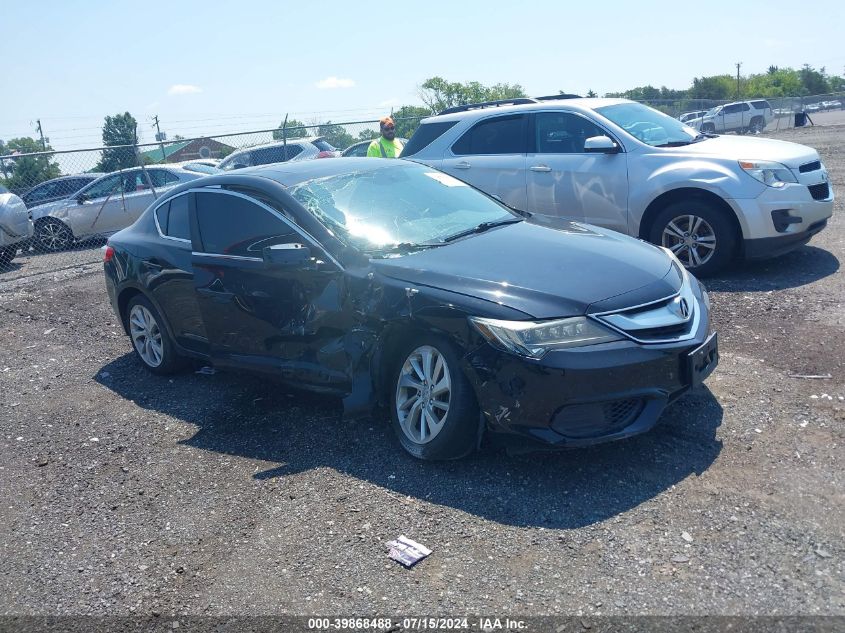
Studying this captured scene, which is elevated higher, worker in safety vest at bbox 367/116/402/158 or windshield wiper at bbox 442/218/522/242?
worker in safety vest at bbox 367/116/402/158

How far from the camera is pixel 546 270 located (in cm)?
433

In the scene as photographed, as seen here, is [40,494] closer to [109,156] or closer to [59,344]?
[59,344]

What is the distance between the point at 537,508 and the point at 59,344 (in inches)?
242

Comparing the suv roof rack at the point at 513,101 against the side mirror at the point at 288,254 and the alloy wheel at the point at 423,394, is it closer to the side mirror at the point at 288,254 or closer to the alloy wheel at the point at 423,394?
the side mirror at the point at 288,254

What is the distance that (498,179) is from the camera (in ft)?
28.9

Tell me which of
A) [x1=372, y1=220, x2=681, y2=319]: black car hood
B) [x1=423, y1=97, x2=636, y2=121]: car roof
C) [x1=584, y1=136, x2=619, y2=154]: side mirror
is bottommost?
[x1=372, y1=220, x2=681, y2=319]: black car hood

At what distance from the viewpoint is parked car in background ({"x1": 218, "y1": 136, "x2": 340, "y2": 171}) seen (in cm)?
1753

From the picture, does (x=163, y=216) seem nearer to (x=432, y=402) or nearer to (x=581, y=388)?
(x=432, y=402)

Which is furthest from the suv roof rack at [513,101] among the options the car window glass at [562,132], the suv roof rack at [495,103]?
the car window glass at [562,132]

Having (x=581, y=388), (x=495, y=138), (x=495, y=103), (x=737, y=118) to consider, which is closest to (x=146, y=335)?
(x=581, y=388)

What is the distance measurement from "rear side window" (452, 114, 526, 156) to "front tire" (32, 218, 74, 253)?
954 cm

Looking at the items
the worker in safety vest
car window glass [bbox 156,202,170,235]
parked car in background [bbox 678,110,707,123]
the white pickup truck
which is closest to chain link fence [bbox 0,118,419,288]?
the worker in safety vest

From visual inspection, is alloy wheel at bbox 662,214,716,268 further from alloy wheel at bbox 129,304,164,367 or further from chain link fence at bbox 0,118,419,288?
chain link fence at bbox 0,118,419,288

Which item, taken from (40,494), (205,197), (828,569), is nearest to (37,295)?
(205,197)
